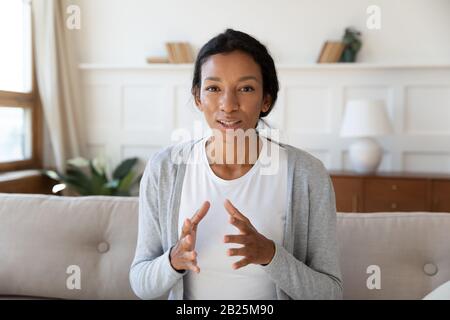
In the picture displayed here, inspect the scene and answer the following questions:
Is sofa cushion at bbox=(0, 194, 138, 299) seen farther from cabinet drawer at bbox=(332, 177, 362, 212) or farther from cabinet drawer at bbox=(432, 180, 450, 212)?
cabinet drawer at bbox=(432, 180, 450, 212)

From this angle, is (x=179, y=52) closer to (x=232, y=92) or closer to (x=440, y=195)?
(x=440, y=195)

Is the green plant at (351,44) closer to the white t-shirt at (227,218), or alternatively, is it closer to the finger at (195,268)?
the white t-shirt at (227,218)


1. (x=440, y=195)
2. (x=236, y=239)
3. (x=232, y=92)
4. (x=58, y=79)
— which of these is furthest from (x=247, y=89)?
(x=58, y=79)

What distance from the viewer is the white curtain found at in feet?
9.45

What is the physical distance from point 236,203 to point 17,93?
243 cm

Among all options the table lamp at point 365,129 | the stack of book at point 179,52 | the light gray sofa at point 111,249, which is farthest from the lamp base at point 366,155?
the light gray sofa at point 111,249

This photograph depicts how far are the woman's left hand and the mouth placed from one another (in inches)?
5.4

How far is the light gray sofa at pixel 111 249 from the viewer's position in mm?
991

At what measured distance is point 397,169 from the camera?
114 inches

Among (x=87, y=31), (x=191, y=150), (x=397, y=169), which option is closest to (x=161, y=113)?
(x=87, y=31)

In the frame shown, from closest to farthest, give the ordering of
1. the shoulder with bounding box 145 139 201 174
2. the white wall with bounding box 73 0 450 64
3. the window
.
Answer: the shoulder with bounding box 145 139 201 174 < the window < the white wall with bounding box 73 0 450 64

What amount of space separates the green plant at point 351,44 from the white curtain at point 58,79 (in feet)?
5.90

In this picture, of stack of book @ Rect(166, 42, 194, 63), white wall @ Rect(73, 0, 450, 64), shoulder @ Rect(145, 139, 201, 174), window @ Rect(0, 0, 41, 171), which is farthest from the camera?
stack of book @ Rect(166, 42, 194, 63)

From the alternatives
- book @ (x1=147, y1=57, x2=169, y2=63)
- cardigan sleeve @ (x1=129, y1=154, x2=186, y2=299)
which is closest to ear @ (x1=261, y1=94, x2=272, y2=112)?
cardigan sleeve @ (x1=129, y1=154, x2=186, y2=299)
